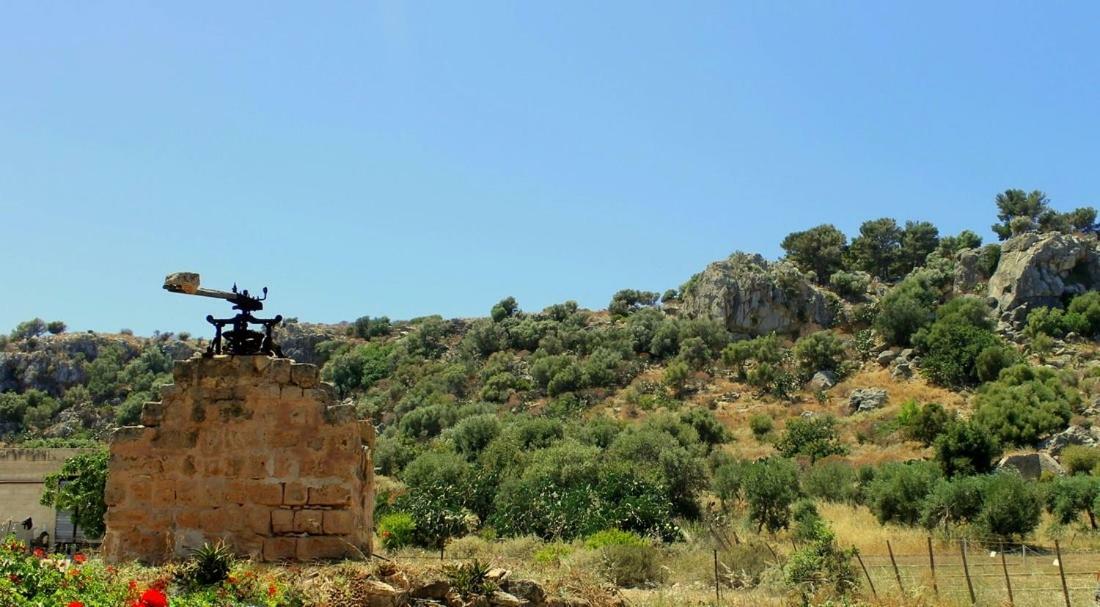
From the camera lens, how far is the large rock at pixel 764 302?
57.2 metres

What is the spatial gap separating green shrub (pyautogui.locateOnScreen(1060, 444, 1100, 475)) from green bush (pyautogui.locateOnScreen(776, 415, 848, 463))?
25.7 ft

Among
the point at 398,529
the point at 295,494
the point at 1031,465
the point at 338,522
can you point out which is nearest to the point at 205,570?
the point at 295,494

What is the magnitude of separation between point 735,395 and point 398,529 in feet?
98.3

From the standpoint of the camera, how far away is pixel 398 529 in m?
20.7

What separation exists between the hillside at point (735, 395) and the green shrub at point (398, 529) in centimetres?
9

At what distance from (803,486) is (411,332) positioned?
157 feet

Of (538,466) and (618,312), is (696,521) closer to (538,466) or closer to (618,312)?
(538,466)

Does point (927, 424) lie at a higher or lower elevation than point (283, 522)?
higher

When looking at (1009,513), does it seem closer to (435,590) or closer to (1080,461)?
(1080,461)

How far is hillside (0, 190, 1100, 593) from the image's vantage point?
22.6 metres

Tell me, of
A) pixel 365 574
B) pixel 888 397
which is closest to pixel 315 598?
pixel 365 574

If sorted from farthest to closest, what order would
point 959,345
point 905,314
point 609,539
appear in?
point 905,314
point 959,345
point 609,539

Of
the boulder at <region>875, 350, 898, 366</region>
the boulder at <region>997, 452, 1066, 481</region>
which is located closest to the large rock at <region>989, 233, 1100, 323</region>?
the boulder at <region>875, 350, 898, 366</region>

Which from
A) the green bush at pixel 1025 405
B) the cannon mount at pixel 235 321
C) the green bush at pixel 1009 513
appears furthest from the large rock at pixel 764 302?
the cannon mount at pixel 235 321
